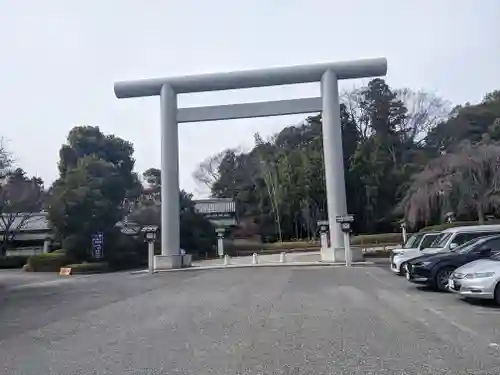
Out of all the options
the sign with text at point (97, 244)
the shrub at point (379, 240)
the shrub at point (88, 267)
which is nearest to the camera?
the shrub at point (88, 267)

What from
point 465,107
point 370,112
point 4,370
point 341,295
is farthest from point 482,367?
point 370,112

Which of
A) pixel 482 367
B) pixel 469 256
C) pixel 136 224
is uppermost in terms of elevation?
pixel 136 224

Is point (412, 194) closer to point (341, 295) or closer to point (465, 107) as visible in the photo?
point (465, 107)

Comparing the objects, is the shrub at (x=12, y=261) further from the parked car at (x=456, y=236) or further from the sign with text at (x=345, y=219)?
the parked car at (x=456, y=236)

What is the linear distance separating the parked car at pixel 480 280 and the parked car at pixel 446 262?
2.37 meters

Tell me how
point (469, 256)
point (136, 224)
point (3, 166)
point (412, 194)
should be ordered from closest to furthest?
point (469, 256), point (3, 166), point (412, 194), point (136, 224)

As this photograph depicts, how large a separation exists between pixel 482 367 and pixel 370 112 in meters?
59.1

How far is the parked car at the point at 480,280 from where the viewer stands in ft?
36.6

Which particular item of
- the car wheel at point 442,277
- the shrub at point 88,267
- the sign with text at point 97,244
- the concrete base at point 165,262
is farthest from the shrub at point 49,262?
the car wheel at point 442,277

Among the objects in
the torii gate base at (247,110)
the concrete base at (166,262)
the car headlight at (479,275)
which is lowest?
the car headlight at (479,275)

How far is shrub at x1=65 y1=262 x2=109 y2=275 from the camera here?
119 feet

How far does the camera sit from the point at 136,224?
2083 inches

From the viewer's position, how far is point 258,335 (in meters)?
8.56

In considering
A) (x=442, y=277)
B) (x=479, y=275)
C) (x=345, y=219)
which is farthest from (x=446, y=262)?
(x=345, y=219)
